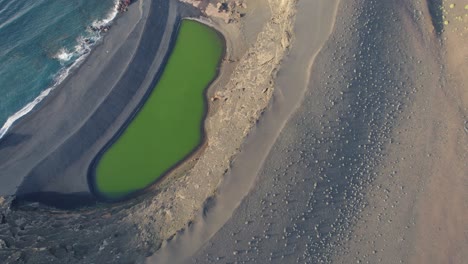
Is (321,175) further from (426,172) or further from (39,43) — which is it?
(39,43)

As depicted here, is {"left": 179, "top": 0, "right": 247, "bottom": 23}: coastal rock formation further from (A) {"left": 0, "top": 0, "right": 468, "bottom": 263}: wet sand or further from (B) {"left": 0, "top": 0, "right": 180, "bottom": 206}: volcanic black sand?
(A) {"left": 0, "top": 0, "right": 468, "bottom": 263}: wet sand

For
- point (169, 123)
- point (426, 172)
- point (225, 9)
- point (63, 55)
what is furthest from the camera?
point (225, 9)

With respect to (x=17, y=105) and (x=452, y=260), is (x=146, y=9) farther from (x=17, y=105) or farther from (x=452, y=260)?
(x=452, y=260)

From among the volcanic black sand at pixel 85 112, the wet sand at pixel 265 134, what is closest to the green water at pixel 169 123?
the volcanic black sand at pixel 85 112

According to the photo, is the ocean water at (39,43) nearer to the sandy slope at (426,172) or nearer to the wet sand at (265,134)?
the wet sand at (265,134)

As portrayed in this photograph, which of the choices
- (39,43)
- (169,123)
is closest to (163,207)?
(169,123)

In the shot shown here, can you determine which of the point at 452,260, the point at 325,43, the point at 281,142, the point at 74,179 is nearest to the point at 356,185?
the point at 281,142
